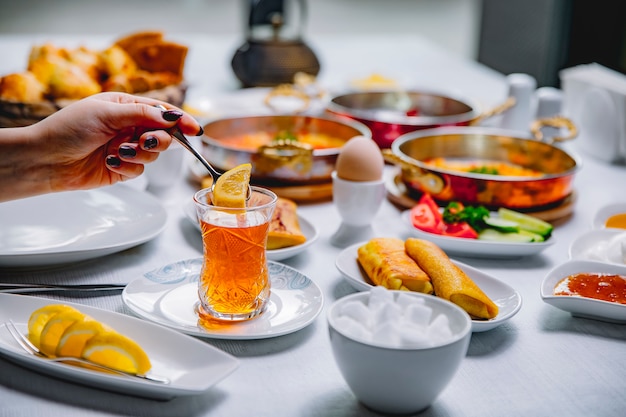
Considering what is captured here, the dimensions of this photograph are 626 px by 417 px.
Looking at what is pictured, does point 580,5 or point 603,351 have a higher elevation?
point 580,5

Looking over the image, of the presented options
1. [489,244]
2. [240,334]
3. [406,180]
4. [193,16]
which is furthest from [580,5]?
[193,16]

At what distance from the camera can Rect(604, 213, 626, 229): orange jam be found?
1469 mm

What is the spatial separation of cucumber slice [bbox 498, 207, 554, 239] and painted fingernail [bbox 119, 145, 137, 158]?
72 cm

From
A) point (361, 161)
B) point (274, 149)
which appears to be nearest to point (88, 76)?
point (274, 149)

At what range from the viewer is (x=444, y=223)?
144 cm

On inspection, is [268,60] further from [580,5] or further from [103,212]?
[580,5]

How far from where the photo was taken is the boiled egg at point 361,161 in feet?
4.68

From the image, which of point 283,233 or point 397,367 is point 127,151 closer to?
point 283,233

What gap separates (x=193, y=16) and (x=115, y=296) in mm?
6030

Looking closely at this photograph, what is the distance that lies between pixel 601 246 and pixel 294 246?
0.54 metres

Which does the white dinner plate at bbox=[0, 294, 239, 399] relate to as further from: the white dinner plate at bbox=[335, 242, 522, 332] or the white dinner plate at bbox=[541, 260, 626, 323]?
the white dinner plate at bbox=[541, 260, 626, 323]

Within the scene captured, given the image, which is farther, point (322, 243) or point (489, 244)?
point (322, 243)

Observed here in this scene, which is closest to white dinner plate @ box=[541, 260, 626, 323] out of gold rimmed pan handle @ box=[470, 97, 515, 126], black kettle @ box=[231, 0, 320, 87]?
gold rimmed pan handle @ box=[470, 97, 515, 126]

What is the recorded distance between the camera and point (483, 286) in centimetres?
119
